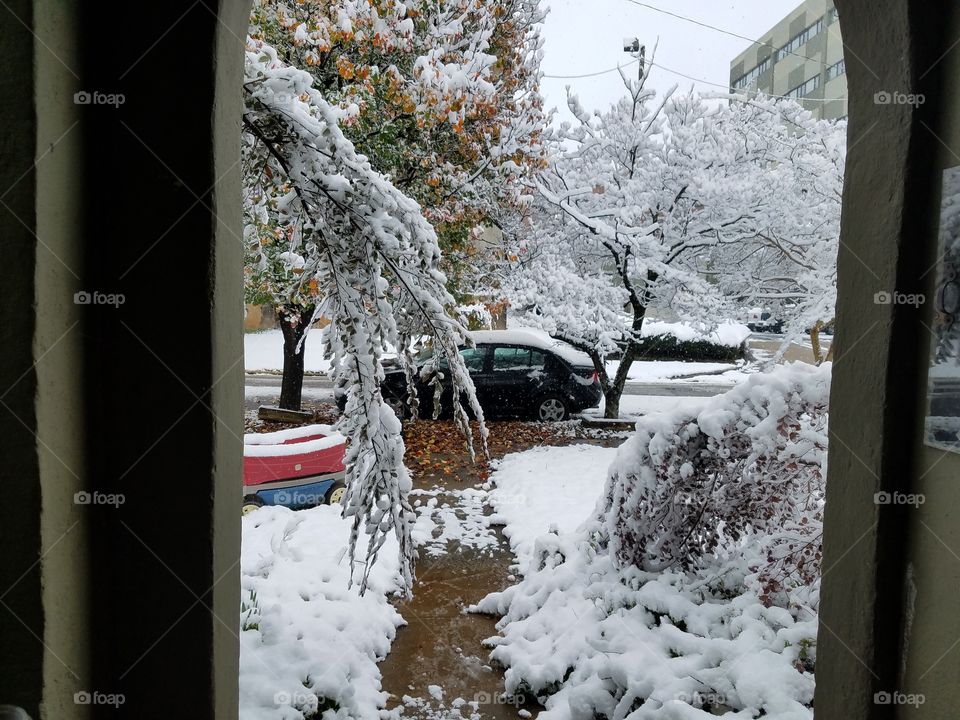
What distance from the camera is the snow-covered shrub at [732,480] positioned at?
3.57 m

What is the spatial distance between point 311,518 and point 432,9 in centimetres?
652

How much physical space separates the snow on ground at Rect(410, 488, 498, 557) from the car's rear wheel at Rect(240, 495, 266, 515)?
4.89 feet

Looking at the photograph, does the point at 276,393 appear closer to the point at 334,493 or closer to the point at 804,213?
the point at 334,493

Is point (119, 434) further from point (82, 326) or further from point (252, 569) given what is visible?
point (252, 569)

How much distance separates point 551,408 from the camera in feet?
39.7

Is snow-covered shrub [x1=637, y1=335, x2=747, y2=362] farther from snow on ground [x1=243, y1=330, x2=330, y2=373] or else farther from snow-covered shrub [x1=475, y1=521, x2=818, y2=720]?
snow-covered shrub [x1=475, y1=521, x2=818, y2=720]

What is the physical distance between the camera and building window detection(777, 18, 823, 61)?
3541cm

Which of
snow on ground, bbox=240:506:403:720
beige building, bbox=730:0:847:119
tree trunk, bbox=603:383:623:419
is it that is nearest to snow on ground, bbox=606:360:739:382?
tree trunk, bbox=603:383:623:419

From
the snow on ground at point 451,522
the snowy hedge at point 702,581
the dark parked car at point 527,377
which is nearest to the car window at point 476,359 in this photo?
the dark parked car at point 527,377

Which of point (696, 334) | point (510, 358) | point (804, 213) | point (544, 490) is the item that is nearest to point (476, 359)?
point (510, 358)

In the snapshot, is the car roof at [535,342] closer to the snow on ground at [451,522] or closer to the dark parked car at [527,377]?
the dark parked car at [527,377]

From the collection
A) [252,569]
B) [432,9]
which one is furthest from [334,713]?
[432,9]

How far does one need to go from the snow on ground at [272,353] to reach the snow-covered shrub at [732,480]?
15.7m

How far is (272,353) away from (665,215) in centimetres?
1443
